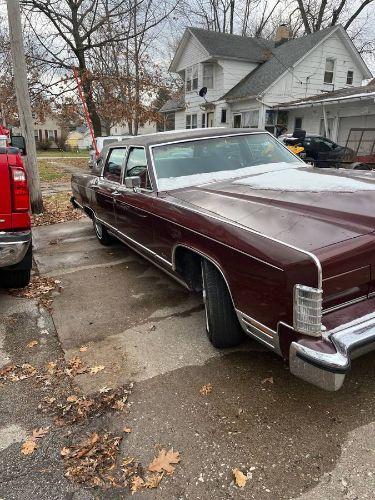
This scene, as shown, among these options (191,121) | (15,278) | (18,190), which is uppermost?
(191,121)

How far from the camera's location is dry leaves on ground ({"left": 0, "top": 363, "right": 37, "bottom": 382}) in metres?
3.02

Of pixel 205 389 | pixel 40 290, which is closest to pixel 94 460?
pixel 205 389

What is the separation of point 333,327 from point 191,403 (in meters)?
1.07

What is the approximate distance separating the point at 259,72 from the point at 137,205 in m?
21.0

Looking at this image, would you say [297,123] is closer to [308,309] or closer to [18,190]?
[18,190]

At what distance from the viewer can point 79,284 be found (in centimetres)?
481

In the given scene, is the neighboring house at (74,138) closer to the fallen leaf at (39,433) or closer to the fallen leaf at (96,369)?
the fallen leaf at (96,369)

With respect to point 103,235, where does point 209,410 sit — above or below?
below

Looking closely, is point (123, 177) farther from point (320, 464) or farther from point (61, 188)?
point (61, 188)

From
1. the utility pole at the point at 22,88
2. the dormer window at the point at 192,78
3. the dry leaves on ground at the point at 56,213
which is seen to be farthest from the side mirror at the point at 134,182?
the dormer window at the point at 192,78

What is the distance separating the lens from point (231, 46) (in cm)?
2378

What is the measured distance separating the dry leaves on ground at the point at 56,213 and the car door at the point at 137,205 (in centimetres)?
374

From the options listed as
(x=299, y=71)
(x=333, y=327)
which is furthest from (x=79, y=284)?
(x=299, y=71)

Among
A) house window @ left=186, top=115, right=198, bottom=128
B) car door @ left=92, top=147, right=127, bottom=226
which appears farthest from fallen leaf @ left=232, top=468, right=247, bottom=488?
house window @ left=186, top=115, right=198, bottom=128
